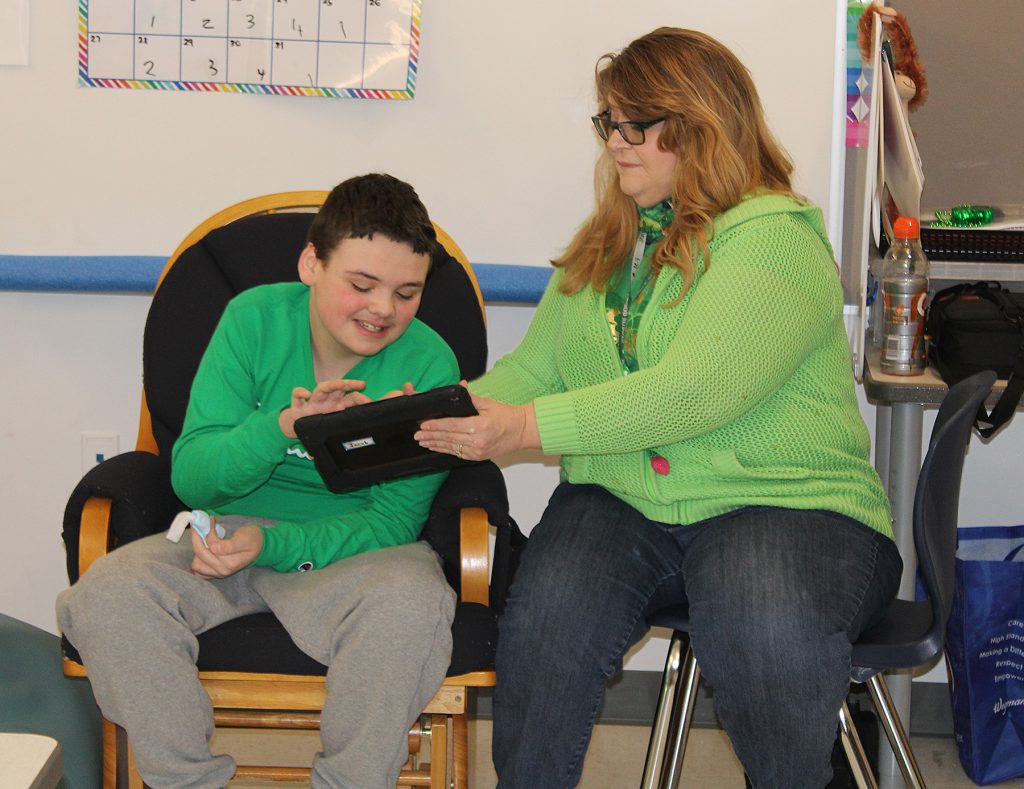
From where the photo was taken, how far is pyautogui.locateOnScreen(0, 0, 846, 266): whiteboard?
7.00 ft

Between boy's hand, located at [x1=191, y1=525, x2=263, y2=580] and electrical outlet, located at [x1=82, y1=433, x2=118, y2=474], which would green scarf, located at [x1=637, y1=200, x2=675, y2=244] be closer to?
boy's hand, located at [x1=191, y1=525, x2=263, y2=580]

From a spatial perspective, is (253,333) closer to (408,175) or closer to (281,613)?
(281,613)

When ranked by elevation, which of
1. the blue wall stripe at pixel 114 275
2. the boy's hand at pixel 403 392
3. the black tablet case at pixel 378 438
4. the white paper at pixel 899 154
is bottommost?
the black tablet case at pixel 378 438

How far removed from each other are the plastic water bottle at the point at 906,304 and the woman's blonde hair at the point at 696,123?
0.35 meters

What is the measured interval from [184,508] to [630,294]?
73cm

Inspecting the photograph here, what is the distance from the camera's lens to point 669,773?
5.19 feet

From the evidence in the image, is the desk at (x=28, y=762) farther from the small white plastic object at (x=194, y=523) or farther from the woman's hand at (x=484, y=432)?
the woman's hand at (x=484, y=432)

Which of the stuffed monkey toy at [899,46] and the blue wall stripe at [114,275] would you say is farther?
the blue wall stripe at [114,275]

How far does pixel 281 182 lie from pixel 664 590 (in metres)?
1.08

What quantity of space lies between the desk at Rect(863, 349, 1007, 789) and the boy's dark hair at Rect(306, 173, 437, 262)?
0.73m

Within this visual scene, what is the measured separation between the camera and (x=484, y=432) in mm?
1511

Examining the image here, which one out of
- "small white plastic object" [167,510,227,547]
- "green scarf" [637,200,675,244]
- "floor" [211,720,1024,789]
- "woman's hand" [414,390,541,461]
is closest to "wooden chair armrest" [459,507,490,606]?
"woman's hand" [414,390,541,461]

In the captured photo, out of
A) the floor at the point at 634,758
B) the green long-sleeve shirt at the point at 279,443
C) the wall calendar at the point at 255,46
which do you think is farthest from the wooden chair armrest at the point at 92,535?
the wall calendar at the point at 255,46

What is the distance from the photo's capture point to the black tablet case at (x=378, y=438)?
150cm
